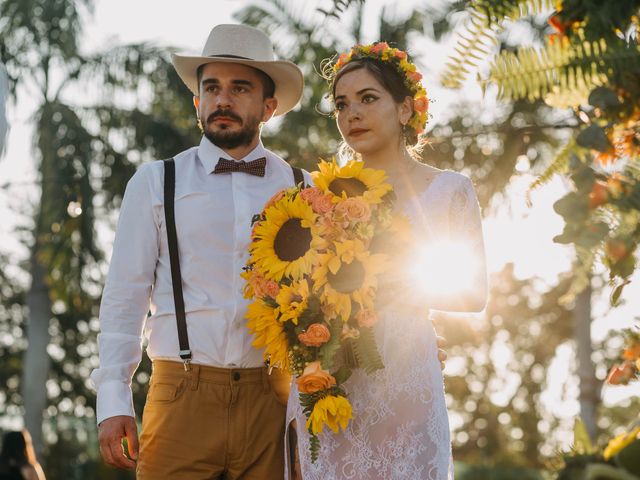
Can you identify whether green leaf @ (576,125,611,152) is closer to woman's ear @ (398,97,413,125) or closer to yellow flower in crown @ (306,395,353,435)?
yellow flower in crown @ (306,395,353,435)

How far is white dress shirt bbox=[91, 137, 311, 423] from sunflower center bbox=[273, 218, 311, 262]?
0.50 meters

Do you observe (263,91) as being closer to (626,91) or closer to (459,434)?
(626,91)

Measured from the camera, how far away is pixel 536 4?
2012mm

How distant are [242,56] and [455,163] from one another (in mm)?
8773

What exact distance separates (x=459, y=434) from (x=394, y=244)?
32.0 meters

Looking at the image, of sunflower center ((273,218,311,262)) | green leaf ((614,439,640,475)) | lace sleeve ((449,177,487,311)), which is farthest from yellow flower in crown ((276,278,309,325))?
green leaf ((614,439,640,475))

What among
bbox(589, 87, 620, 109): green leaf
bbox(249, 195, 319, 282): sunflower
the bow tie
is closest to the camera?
bbox(589, 87, 620, 109): green leaf

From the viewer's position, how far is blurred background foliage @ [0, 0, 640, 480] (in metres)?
1.84

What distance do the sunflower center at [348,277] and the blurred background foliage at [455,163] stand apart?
2.14 ft

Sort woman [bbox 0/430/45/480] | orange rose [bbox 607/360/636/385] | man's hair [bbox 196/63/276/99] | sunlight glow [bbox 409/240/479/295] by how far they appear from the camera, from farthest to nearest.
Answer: woman [bbox 0/430/45/480] → man's hair [bbox 196/63/276/99] → sunlight glow [bbox 409/240/479/295] → orange rose [bbox 607/360/636/385]

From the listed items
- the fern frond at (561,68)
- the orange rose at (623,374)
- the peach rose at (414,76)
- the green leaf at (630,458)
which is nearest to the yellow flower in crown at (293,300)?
the orange rose at (623,374)

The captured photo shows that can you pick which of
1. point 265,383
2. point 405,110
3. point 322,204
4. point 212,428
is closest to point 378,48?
point 405,110

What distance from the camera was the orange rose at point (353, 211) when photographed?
3.04m

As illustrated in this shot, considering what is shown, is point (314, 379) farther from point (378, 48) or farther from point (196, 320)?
point (378, 48)
